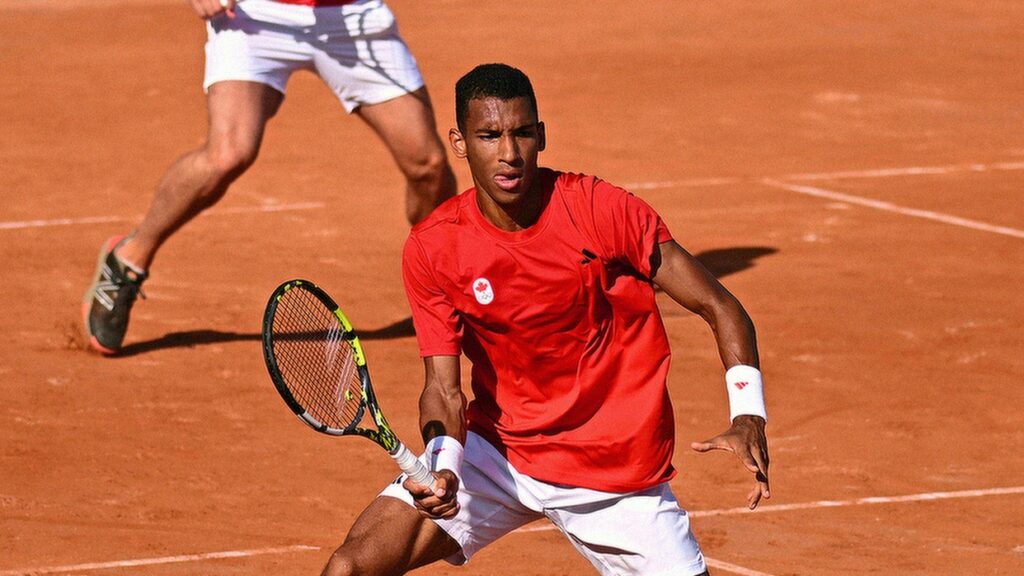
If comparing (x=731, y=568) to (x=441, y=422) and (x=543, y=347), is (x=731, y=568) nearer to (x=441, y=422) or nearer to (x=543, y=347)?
(x=543, y=347)

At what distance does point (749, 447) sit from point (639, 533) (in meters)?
0.53

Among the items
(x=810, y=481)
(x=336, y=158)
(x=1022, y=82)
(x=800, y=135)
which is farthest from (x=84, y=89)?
(x=810, y=481)

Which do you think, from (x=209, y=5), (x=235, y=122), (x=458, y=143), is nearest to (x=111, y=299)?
(x=235, y=122)

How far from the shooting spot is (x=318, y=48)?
834 centimetres

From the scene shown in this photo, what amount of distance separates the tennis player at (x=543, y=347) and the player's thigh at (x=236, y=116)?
325 cm

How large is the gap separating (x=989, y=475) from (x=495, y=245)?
115 inches

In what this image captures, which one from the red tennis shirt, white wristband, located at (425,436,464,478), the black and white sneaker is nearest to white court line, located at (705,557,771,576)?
the red tennis shirt

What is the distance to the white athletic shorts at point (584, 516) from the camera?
4.94 metres

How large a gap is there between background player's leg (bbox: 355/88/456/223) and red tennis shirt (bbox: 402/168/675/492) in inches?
129

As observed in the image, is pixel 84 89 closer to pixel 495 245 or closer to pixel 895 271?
pixel 895 271

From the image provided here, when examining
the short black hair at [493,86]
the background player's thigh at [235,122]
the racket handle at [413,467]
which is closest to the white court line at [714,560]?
the racket handle at [413,467]

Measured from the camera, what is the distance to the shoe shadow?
29.0 ft

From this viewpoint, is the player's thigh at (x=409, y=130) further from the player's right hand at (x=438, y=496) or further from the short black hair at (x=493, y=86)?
the player's right hand at (x=438, y=496)

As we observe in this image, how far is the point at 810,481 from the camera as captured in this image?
704 cm
